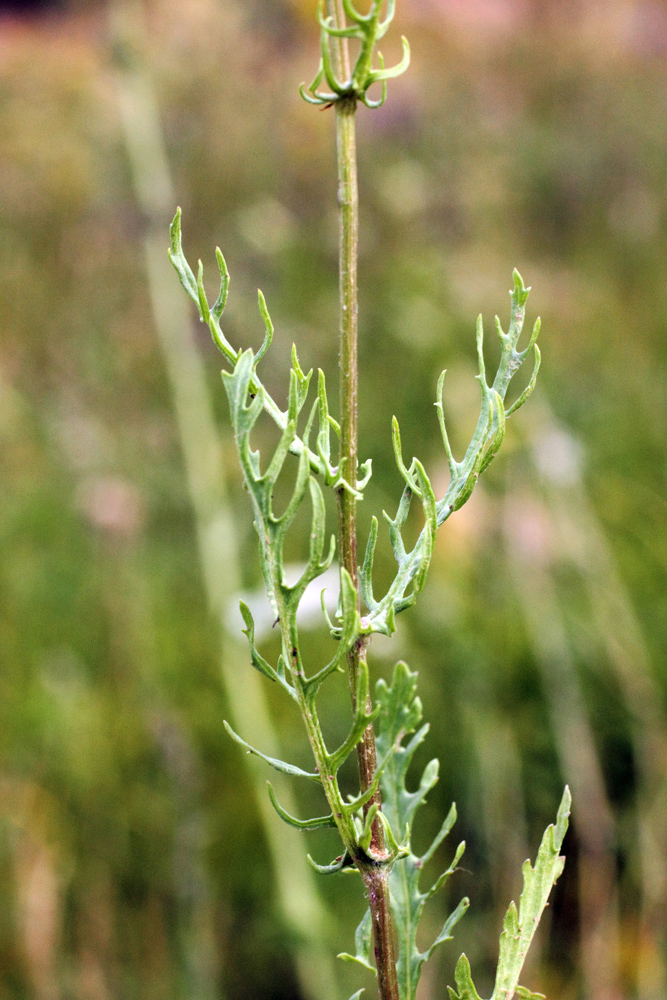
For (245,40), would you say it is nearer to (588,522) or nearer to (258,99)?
(258,99)

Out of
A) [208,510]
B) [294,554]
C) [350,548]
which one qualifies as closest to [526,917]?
[350,548]

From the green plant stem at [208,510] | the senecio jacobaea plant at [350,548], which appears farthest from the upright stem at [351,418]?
the green plant stem at [208,510]

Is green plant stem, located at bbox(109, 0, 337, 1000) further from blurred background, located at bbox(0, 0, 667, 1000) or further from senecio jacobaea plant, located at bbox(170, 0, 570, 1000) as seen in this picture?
senecio jacobaea plant, located at bbox(170, 0, 570, 1000)

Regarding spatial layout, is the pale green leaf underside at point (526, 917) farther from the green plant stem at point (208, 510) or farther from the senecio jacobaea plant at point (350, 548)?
the green plant stem at point (208, 510)

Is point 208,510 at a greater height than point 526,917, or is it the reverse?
point 208,510

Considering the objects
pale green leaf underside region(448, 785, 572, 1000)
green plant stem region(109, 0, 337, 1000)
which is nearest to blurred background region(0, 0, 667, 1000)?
green plant stem region(109, 0, 337, 1000)

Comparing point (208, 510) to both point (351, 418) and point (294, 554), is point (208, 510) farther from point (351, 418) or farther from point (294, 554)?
point (351, 418)
